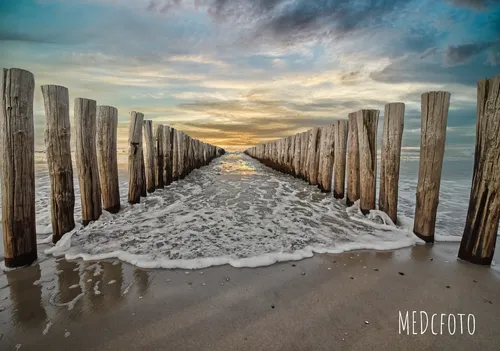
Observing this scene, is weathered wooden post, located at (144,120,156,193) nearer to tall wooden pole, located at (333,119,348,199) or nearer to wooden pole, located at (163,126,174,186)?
wooden pole, located at (163,126,174,186)

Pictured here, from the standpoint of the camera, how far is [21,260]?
2.90 meters

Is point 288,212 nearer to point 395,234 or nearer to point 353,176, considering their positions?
point 353,176

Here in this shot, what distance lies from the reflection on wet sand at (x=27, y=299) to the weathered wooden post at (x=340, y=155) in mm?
6081

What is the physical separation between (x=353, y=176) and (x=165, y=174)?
596cm

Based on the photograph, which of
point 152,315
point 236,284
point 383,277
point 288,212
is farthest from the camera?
point 288,212

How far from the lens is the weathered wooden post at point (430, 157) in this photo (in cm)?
357

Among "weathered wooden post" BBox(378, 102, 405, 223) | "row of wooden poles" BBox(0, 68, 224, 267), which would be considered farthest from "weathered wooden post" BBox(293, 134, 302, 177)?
"row of wooden poles" BBox(0, 68, 224, 267)

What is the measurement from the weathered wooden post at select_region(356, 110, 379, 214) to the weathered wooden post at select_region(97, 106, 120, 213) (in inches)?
187

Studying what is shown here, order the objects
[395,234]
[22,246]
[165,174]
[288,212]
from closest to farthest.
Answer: [22,246]
[395,234]
[288,212]
[165,174]

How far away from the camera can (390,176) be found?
4.43 m

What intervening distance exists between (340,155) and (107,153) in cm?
525

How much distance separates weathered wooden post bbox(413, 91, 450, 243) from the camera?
357 cm

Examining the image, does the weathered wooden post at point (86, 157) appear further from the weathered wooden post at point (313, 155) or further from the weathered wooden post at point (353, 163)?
the weathered wooden post at point (313, 155)

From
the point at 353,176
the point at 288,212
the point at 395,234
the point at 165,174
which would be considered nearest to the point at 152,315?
the point at 395,234
